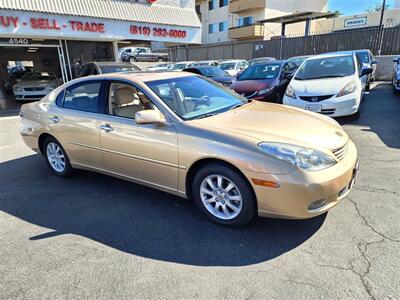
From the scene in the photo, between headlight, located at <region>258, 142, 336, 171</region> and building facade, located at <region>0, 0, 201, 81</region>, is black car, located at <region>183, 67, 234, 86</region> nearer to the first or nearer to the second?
building facade, located at <region>0, 0, 201, 81</region>

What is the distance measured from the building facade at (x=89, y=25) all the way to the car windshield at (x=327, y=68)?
8819 millimetres

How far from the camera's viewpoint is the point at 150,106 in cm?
358

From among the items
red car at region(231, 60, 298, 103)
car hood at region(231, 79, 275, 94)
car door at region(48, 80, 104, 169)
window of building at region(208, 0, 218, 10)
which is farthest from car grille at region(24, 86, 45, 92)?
window of building at region(208, 0, 218, 10)

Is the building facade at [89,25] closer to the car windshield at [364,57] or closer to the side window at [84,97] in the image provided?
the car windshield at [364,57]

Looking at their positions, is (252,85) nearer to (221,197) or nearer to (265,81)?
(265,81)

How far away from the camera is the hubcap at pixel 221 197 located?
2982 millimetres

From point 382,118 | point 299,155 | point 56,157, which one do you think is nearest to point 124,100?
point 56,157

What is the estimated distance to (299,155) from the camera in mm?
2674

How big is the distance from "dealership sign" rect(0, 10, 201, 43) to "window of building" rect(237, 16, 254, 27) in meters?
21.5

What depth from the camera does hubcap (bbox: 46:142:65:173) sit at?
4.62 m

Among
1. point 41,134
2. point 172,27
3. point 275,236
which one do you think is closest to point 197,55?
point 172,27

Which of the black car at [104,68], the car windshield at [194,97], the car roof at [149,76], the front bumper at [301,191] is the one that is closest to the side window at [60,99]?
the car roof at [149,76]

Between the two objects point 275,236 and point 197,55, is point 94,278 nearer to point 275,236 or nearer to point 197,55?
point 275,236

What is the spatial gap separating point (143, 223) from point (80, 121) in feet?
5.71
